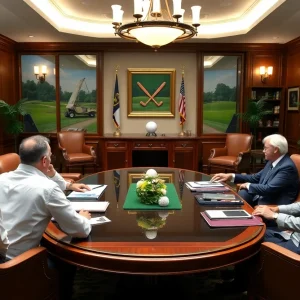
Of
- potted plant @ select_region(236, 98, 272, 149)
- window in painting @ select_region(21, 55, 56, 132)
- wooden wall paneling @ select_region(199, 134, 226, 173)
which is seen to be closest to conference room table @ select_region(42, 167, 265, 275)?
potted plant @ select_region(236, 98, 272, 149)

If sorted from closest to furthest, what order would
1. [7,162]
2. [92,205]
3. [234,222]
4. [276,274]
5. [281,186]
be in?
[276,274]
[234,222]
[92,205]
[281,186]
[7,162]

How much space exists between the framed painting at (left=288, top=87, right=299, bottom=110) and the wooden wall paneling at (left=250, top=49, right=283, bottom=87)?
374 mm

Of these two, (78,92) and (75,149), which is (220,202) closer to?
(75,149)

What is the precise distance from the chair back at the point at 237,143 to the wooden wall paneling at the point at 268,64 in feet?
3.90

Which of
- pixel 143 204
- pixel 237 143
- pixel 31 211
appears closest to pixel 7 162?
pixel 143 204

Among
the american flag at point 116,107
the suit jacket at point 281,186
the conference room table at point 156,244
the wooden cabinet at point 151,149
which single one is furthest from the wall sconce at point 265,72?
the conference room table at point 156,244

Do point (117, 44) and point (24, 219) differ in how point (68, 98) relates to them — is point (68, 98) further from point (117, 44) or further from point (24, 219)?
point (24, 219)

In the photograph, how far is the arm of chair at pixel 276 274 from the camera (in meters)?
1.59

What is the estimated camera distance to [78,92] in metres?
7.00

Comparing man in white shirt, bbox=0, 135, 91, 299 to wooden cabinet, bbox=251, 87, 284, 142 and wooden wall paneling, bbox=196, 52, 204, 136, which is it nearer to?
wooden wall paneling, bbox=196, 52, 204, 136

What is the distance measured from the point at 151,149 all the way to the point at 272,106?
2.65m

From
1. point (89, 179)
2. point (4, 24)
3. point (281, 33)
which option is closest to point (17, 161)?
point (89, 179)

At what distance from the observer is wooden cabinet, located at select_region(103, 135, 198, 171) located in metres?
6.46

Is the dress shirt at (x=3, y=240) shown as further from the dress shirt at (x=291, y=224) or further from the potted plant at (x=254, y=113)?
the potted plant at (x=254, y=113)
